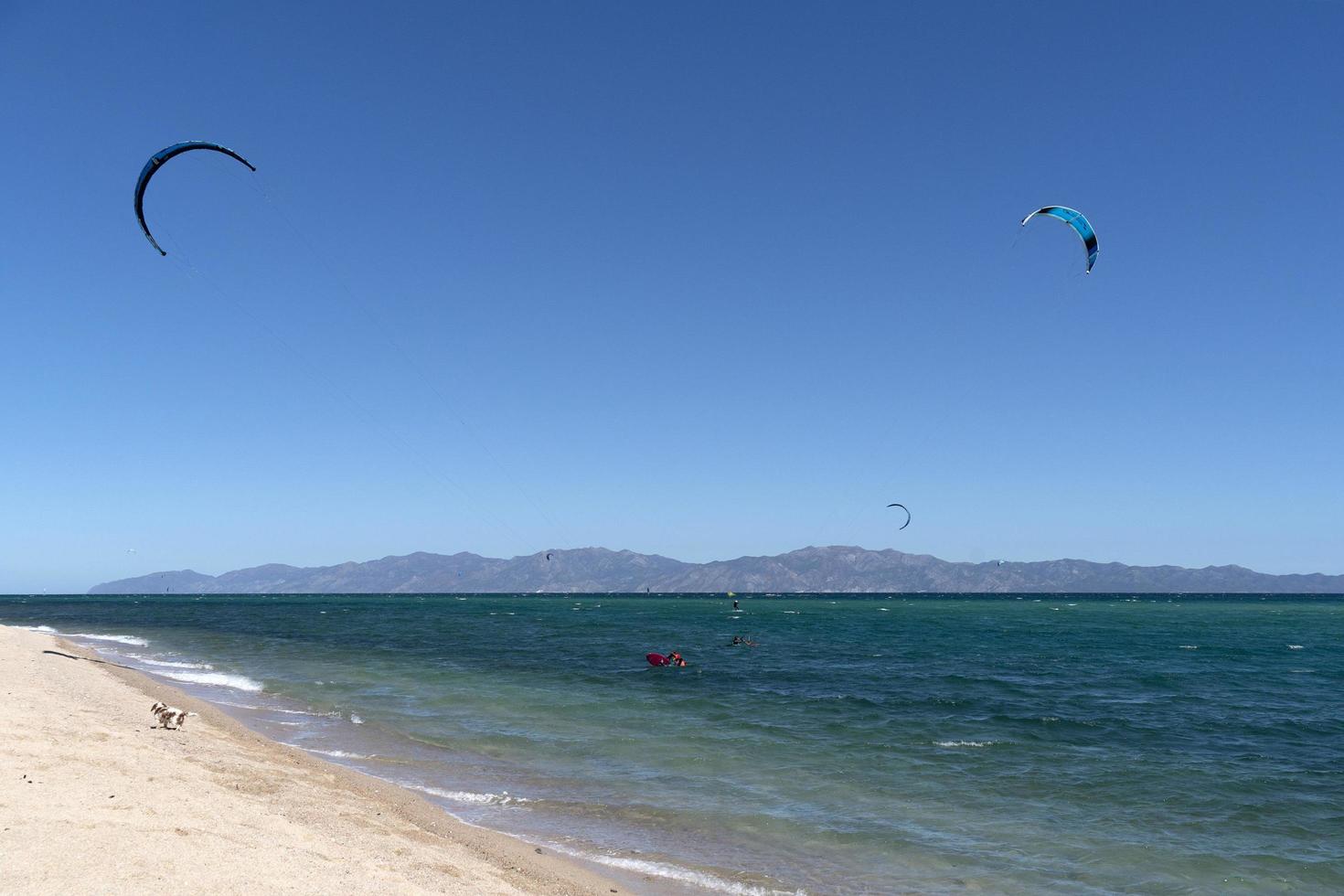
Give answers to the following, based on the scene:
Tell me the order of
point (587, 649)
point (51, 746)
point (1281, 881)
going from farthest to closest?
point (587, 649) → point (51, 746) → point (1281, 881)

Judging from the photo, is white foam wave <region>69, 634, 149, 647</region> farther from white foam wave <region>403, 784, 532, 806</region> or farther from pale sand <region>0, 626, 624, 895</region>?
white foam wave <region>403, 784, 532, 806</region>

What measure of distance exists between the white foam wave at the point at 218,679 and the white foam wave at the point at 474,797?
1734 cm

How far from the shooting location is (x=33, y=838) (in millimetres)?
8383

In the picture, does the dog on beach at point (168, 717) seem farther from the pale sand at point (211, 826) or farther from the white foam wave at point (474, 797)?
the white foam wave at point (474, 797)

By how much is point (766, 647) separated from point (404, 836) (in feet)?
151

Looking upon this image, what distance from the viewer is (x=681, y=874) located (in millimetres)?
11289

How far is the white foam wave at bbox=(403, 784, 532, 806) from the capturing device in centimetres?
1471

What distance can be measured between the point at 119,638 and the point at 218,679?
3109 cm

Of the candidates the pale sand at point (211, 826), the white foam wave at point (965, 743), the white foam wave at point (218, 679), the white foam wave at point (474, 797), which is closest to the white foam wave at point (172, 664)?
the white foam wave at point (218, 679)

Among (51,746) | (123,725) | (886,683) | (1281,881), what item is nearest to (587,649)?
(886,683)

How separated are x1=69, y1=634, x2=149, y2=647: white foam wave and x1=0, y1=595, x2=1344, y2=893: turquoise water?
30.5 ft

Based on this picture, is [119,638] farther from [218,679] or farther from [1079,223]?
[1079,223]

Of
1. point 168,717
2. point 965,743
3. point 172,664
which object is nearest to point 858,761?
point 965,743

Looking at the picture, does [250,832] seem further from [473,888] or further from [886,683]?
[886,683]
